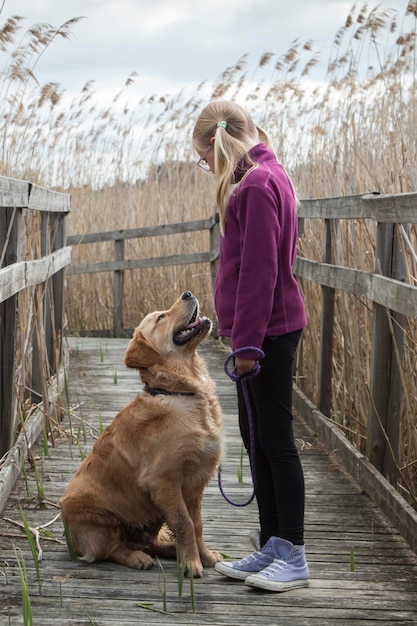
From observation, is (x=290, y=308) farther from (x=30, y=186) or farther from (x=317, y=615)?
(x=30, y=186)

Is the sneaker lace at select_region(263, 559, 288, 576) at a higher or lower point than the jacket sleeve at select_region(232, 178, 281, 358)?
lower

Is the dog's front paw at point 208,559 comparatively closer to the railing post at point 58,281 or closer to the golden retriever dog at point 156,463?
the golden retriever dog at point 156,463

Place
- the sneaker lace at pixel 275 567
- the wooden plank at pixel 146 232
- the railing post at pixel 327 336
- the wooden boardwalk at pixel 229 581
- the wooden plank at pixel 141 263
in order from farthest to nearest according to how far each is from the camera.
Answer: the wooden plank at pixel 141 263 < the wooden plank at pixel 146 232 < the railing post at pixel 327 336 < the sneaker lace at pixel 275 567 < the wooden boardwalk at pixel 229 581

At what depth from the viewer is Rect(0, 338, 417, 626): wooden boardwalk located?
289cm

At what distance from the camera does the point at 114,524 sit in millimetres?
3465

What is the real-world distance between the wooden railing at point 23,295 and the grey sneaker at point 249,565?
137cm

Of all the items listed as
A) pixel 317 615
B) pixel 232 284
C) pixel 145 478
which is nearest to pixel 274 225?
pixel 232 284

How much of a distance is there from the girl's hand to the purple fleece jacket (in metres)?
0.03

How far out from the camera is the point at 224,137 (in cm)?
321

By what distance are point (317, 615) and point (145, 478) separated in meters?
0.81

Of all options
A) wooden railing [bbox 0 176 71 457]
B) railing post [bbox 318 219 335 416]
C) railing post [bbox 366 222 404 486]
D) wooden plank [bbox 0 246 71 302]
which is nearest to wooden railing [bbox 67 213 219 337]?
wooden railing [bbox 0 176 71 457]

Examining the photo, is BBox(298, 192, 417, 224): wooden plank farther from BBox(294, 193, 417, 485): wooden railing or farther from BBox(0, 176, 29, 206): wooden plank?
BBox(0, 176, 29, 206): wooden plank

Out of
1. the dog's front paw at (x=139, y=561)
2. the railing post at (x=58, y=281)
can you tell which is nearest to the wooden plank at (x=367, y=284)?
the dog's front paw at (x=139, y=561)

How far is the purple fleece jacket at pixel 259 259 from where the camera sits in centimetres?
302
